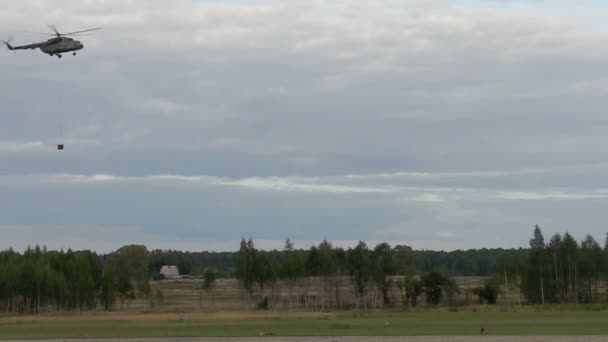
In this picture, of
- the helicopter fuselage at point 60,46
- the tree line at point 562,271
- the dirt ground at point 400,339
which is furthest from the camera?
the tree line at point 562,271

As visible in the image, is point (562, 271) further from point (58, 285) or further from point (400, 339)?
point (400, 339)

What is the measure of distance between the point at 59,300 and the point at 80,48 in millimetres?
86830

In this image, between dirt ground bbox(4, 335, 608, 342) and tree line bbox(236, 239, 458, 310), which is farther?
tree line bbox(236, 239, 458, 310)

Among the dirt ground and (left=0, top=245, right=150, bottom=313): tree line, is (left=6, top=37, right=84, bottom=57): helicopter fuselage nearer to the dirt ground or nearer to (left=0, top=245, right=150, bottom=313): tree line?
the dirt ground

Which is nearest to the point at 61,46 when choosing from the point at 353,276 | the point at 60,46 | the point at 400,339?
the point at 60,46

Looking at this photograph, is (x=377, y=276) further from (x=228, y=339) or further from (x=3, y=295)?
(x=228, y=339)

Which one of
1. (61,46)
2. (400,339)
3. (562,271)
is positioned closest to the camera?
(400,339)

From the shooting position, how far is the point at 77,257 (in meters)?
160

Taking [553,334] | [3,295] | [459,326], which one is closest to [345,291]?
[3,295]

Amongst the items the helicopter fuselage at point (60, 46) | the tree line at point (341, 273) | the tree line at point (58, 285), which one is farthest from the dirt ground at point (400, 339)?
the tree line at point (58, 285)

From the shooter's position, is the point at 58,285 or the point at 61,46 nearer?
the point at 61,46

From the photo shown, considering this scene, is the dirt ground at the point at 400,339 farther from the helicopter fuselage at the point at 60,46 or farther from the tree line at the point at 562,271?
the tree line at the point at 562,271

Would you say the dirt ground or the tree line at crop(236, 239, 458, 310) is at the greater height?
the tree line at crop(236, 239, 458, 310)

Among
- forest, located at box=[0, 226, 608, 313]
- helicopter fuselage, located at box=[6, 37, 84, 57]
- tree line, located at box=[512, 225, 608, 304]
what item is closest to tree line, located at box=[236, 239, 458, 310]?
forest, located at box=[0, 226, 608, 313]
